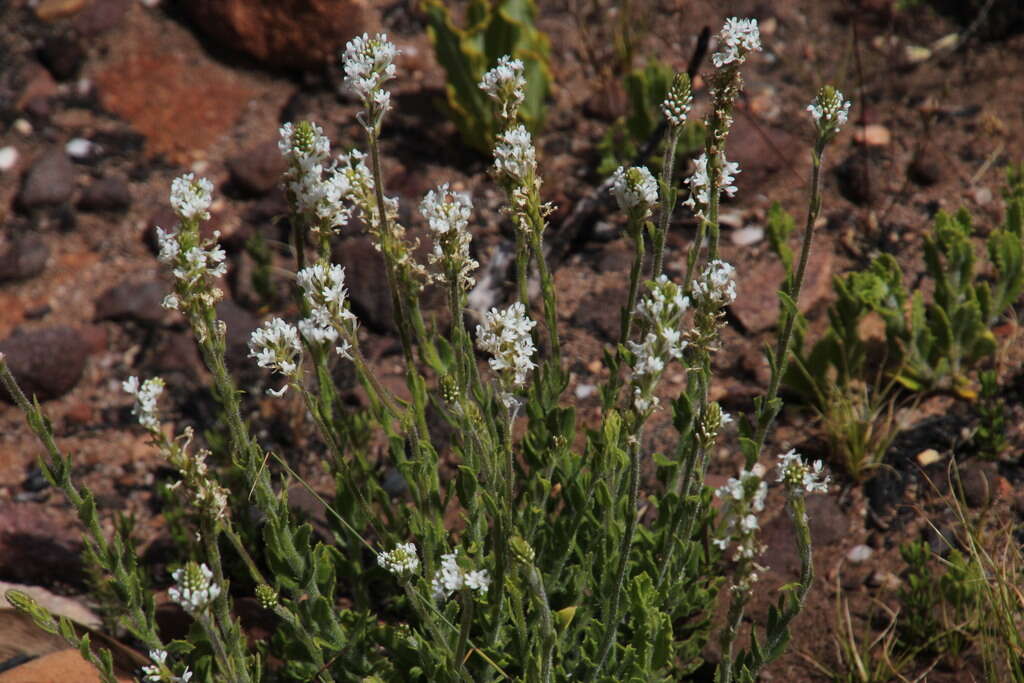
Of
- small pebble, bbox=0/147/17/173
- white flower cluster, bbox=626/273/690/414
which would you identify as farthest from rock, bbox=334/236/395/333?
white flower cluster, bbox=626/273/690/414

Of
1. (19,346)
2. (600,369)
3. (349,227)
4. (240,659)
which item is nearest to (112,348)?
(19,346)

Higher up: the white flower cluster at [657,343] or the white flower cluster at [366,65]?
the white flower cluster at [366,65]

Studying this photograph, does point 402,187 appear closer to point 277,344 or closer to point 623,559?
point 277,344

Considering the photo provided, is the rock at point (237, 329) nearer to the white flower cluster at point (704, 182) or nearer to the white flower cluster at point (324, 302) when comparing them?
the white flower cluster at point (324, 302)

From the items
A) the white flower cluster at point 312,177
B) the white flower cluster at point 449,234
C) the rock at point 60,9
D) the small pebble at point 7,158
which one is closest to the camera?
the white flower cluster at point 449,234

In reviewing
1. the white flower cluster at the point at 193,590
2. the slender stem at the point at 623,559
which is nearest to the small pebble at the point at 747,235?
the slender stem at the point at 623,559

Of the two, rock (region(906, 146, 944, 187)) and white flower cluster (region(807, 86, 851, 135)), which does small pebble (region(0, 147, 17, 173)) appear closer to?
rock (region(906, 146, 944, 187))
